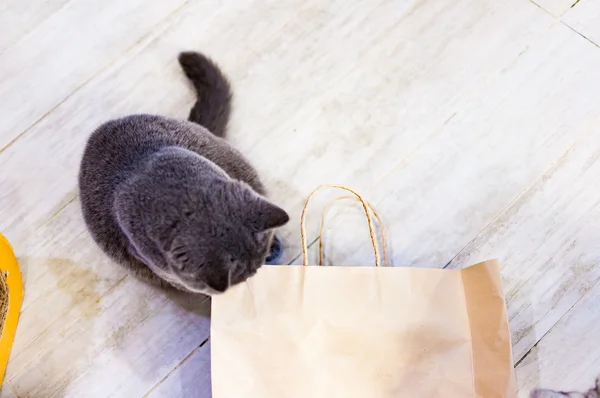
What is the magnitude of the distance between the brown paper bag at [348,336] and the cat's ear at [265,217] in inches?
6.2

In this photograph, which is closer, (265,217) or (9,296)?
(265,217)

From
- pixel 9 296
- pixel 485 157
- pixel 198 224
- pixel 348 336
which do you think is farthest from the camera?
pixel 485 157

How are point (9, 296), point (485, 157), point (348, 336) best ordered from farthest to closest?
1. point (485, 157)
2. point (9, 296)
3. point (348, 336)

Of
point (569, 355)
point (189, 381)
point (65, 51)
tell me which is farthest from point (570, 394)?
point (65, 51)

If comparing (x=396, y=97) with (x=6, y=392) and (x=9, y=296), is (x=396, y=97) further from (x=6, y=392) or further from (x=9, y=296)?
(x=6, y=392)

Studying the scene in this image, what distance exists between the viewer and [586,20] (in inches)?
Result: 43.7

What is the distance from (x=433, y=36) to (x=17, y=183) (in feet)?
3.25

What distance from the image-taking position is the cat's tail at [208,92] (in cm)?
102

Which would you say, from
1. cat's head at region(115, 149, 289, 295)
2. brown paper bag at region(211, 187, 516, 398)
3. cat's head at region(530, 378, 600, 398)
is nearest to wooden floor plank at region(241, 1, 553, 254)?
brown paper bag at region(211, 187, 516, 398)

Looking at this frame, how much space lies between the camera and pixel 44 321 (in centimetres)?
101

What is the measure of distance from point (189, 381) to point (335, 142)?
1.93 feet

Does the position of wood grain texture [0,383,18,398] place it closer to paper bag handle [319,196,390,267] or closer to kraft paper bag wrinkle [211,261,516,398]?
kraft paper bag wrinkle [211,261,516,398]

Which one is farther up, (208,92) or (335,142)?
(208,92)

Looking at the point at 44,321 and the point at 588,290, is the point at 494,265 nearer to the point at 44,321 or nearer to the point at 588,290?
the point at 588,290
